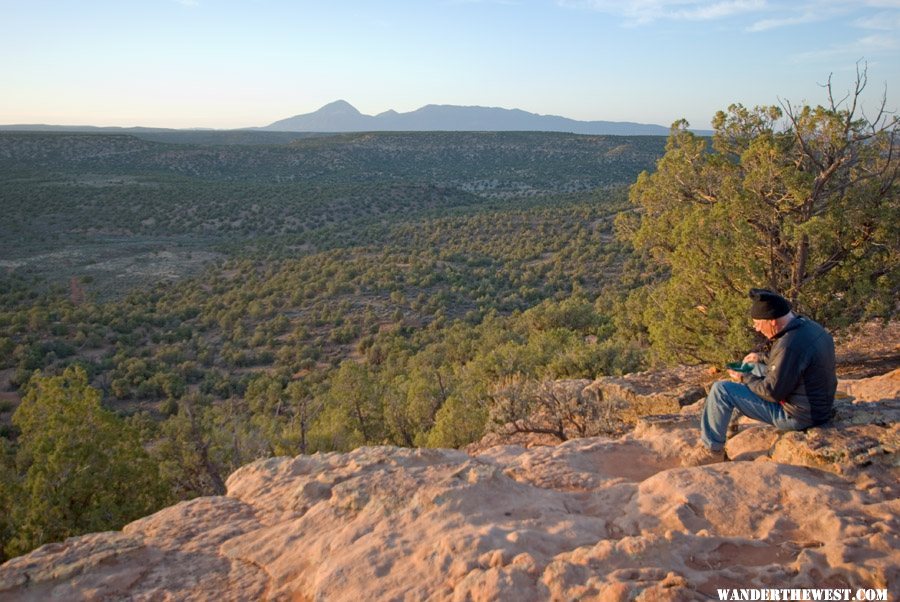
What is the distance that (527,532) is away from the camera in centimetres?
383

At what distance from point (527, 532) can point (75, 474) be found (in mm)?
5693

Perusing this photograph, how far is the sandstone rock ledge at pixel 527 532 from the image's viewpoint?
11.0 feet

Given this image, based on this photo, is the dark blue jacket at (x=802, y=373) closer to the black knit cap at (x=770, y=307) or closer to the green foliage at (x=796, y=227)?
the black knit cap at (x=770, y=307)

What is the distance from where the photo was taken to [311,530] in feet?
14.3

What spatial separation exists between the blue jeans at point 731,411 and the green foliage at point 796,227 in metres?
3.18

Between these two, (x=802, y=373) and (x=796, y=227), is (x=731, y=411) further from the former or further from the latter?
(x=796, y=227)

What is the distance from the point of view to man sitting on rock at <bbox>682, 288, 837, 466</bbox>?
4445 mm

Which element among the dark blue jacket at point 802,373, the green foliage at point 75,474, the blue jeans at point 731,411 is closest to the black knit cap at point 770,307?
the dark blue jacket at point 802,373

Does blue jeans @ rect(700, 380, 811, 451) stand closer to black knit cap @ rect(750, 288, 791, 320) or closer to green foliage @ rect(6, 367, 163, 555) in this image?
black knit cap @ rect(750, 288, 791, 320)

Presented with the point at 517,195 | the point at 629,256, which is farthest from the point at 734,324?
the point at 517,195

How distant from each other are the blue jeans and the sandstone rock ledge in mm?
150

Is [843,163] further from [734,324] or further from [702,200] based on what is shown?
[734,324]

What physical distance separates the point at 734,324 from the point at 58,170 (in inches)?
2538

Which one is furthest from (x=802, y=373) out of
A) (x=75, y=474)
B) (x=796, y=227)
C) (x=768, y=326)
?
(x=75, y=474)
